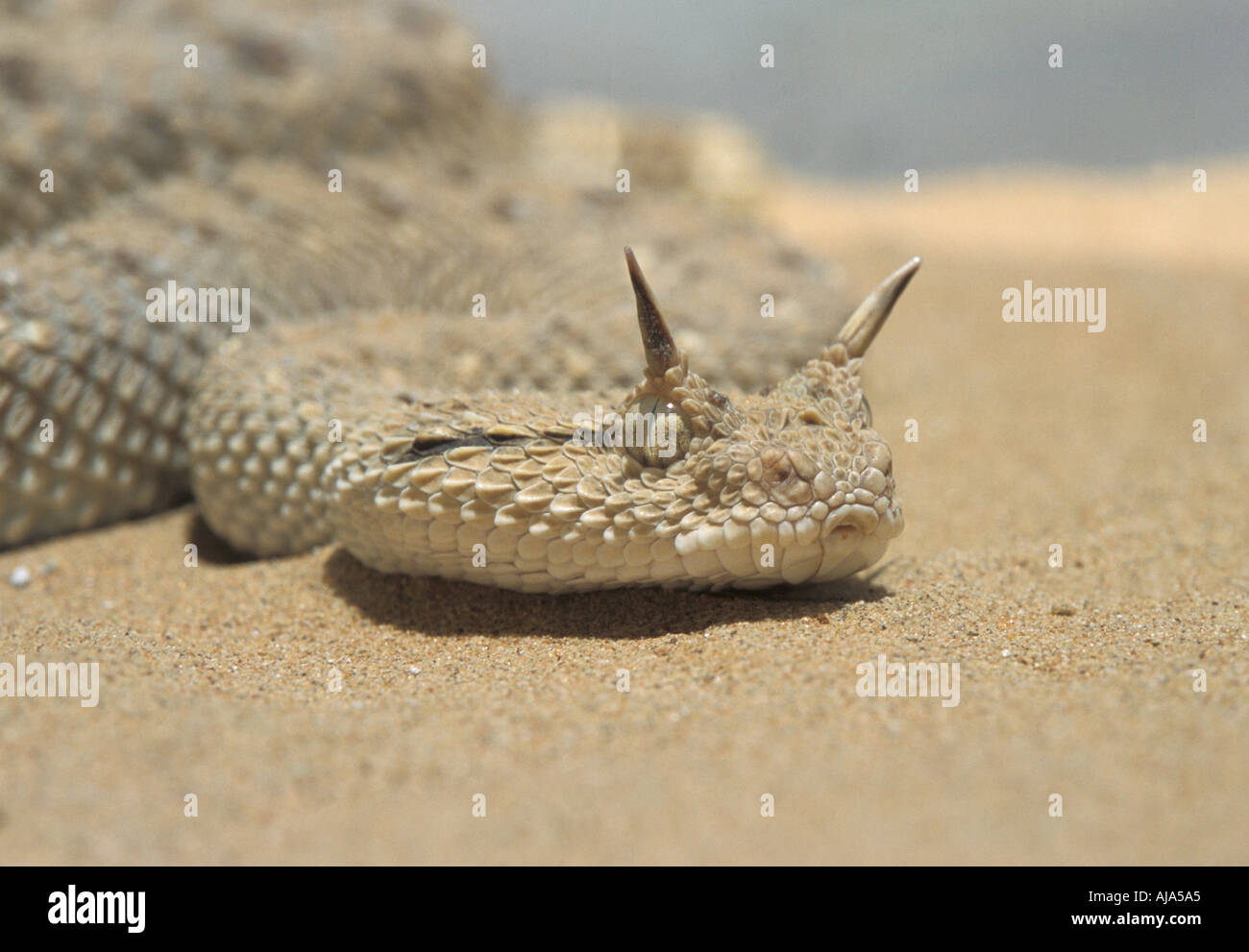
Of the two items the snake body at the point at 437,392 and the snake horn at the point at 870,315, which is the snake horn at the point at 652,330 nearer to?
the snake body at the point at 437,392

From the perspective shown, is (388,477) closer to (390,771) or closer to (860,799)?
(390,771)

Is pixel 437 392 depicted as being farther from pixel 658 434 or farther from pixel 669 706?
pixel 669 706

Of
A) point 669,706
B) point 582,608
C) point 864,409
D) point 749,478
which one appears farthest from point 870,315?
point 669,706

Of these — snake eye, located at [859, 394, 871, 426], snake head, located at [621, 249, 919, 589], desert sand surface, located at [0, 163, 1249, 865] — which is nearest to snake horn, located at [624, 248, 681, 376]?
snake head, located at [621, 249, 919, 589]

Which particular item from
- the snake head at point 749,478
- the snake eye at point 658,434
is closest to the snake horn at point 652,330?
the snake head at point 749,478
